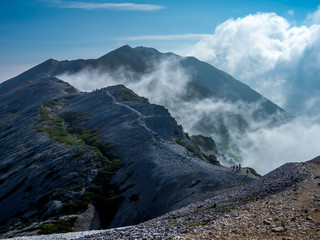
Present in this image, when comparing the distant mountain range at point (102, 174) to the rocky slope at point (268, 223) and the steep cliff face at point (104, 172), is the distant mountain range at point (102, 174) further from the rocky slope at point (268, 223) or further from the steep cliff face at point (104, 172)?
the rocky slope at point (268, 223)

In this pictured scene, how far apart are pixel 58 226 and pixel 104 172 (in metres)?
34.2

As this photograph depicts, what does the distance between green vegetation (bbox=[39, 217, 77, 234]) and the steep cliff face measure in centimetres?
67

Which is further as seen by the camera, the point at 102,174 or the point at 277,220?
the point at 102,174

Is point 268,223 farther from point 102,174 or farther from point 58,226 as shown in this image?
point 102,174

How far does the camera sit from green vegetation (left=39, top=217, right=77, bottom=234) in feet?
227

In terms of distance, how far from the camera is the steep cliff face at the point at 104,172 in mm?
78000

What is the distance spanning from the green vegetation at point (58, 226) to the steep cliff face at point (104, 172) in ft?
2.21

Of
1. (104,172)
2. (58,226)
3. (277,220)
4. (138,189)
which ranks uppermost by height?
(277,220)

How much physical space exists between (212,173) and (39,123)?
420 feet

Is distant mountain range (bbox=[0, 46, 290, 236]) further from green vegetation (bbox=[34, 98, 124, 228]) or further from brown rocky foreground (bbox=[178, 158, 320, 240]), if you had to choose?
brown rocky foreground (bbox=[178, 158, 320, 240])

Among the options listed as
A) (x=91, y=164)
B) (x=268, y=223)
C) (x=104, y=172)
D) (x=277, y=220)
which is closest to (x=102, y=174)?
(x=104, y=172)

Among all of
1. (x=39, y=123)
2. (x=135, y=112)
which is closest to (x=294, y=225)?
(x=135, y=112)

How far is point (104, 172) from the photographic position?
4099 inches

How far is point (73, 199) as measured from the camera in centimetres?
8781
